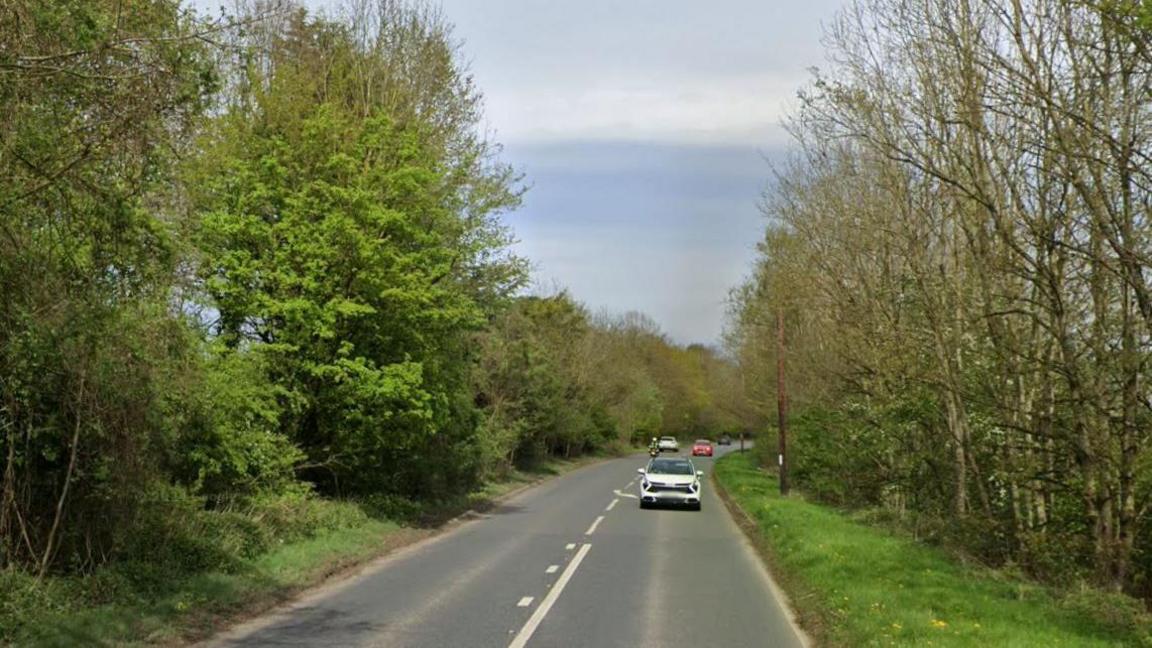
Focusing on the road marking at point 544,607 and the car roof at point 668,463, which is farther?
the car roof at point 668,463

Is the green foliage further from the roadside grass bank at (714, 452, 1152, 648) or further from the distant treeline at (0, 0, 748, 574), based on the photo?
the roadside grass bank at (714, 452, 1152, 648)

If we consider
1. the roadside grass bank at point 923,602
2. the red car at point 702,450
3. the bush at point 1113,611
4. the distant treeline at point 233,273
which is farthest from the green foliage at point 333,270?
the red car at point 702,450

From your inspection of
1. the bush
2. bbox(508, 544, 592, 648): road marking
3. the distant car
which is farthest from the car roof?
the bush

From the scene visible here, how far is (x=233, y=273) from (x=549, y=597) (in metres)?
11.2

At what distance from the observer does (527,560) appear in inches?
645

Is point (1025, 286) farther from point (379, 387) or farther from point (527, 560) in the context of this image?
point (379, 387)

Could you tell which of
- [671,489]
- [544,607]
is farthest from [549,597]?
[671,489]

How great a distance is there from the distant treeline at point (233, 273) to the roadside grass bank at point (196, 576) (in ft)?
1.21

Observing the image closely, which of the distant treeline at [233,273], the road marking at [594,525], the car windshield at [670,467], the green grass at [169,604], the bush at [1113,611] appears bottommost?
the road marking at [594,525]

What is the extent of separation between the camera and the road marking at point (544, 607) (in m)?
9.63

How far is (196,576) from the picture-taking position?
38.7ft

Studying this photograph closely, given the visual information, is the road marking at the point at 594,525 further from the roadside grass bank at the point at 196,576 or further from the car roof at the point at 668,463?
the car roof at the point at 668,463

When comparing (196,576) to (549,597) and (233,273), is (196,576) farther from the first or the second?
(233,273)

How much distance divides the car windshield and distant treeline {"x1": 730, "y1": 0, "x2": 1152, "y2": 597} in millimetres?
5945
